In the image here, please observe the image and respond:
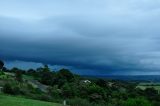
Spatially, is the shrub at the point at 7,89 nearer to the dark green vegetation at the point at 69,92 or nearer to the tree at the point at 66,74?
the dark green vegetation at the point at 69,92

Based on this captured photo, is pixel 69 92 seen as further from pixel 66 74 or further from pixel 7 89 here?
pixel 66 74

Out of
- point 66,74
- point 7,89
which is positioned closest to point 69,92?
point 7,89

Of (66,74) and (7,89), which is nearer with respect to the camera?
(7,89)

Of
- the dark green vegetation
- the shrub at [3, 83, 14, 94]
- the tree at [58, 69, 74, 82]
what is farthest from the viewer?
the tree at [58, 69, 74, 82]

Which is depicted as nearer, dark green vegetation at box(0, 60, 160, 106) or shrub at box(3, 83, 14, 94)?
shrub at box(3, 83, 14, 94)

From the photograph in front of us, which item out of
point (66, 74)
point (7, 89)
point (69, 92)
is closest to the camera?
point (7, 89)

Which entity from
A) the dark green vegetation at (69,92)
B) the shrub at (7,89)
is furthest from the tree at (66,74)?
the shrub at (7,89)

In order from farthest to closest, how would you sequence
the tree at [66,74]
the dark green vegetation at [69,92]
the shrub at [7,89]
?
the tree at [66,74], the dark green vegetation at [69,92], the shrub at [7,89]

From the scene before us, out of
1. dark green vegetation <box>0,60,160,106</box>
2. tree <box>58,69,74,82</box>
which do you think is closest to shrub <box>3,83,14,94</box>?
dark green vegetation <box>0,60,160,106</box>

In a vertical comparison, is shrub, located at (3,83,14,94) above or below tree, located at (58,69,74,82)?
below

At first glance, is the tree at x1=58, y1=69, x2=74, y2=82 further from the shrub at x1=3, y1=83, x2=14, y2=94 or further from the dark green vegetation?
the shrub at x1=3, y1=83, x2=14, y2=94

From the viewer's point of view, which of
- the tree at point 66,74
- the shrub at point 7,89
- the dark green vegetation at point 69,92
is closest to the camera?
the shrub at point 7,89

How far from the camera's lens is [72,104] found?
122 feet

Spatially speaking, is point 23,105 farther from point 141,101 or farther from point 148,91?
point 148,91
